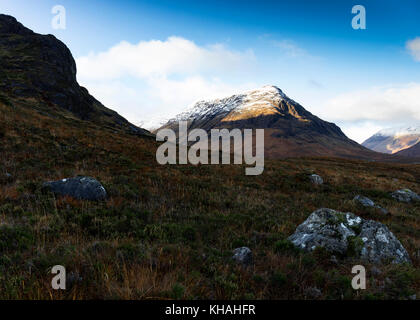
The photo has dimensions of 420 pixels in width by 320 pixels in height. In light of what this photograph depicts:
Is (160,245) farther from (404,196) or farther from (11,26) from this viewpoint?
(11,26)

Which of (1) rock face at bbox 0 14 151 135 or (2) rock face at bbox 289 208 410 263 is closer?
(2) rock face at bbox 289 208 410 263

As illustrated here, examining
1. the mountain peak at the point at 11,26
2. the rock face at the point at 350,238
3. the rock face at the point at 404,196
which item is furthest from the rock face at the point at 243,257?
the mountain peak at the point at 11,26

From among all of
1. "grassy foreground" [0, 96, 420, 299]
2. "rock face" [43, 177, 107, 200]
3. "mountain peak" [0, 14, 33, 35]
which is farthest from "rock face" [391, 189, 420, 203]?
"mountain peak" [0, 14, 33, 35]

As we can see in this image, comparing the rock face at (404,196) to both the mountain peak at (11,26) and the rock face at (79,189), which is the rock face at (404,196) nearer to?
the rock face at (79,189)

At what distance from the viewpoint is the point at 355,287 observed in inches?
165

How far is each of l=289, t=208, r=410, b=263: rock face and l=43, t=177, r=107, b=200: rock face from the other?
7.59 meters

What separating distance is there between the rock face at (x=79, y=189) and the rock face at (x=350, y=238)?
24.9 feet

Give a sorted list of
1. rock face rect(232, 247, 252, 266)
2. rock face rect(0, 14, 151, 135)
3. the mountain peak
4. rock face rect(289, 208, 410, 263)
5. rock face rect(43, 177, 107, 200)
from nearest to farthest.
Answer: rock face rect(232, 247, 252, 266), rock face rect(289, 208, 410, 263), rock face rect(43, 177, 107, 200), rock face rect(0, 14, 151, 135), the mountain peak

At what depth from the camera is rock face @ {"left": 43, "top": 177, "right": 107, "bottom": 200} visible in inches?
313

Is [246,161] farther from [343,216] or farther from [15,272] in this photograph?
[15,272]

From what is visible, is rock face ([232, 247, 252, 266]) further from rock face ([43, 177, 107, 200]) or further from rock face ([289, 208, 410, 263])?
rock face ([43, 177, 107, 200])

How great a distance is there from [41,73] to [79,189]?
7393cm
